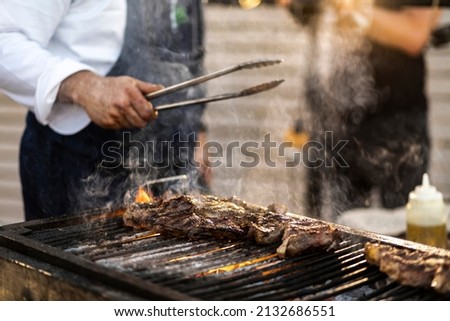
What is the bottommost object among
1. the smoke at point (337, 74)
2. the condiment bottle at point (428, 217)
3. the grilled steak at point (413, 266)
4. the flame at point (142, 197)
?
the condiment bottle at point (428, 217)

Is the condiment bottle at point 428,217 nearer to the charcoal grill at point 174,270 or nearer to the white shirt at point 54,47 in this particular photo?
the charcoal grill at point 174,270

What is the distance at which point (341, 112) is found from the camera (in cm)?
679

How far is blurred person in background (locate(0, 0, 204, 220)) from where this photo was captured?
12.4ft

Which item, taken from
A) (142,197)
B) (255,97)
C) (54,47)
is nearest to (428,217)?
(142,197)

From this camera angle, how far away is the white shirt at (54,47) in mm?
3834

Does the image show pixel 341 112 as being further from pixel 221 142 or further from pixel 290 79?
pixel 221 142

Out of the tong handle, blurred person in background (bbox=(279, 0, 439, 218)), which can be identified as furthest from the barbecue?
blurred person in background (bbox=(279, 0, 439, 218))

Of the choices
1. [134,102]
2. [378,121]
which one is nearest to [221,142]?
[378,121]

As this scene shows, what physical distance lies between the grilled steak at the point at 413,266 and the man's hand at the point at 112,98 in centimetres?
151

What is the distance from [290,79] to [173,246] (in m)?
4.83

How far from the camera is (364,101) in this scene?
6531mm

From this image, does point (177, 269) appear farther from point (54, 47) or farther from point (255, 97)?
point (255, 97)

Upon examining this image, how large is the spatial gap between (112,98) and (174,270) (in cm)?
140

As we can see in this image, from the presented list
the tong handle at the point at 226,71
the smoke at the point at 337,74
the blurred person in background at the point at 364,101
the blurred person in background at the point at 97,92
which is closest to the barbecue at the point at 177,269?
the tong handle at the point at 226,71
